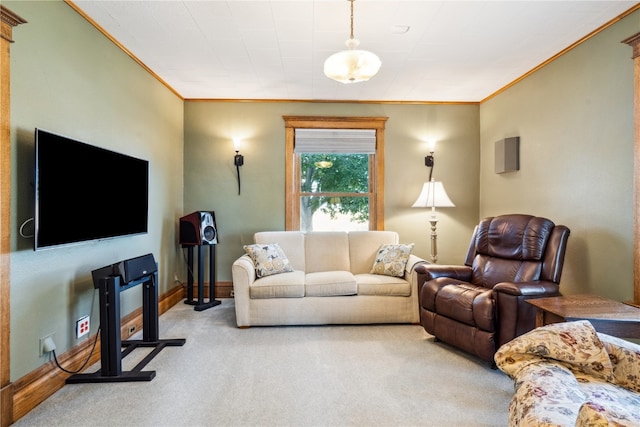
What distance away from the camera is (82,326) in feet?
7.56

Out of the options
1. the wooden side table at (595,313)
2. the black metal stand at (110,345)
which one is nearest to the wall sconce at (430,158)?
the wooden side table at (595,313)

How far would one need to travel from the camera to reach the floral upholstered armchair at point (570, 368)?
41.7 inches

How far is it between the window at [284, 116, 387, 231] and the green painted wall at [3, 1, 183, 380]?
173 centimetres

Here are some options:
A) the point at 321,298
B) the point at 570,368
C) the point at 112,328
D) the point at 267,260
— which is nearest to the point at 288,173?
the point at 267,260

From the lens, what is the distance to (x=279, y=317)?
316 cm

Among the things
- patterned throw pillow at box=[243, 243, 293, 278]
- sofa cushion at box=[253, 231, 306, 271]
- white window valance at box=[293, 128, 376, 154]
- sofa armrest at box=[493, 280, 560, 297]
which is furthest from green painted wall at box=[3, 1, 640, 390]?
patterned throw pillow at box=[243, 243, 293, 278]

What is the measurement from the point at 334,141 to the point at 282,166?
76 centimetres

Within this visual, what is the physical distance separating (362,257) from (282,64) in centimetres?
226

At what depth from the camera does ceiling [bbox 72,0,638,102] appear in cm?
223

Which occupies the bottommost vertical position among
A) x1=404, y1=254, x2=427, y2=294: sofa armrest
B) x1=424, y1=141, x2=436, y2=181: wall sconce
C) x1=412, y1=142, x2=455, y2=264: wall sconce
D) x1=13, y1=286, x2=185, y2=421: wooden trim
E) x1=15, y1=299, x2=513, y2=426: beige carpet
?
x1=15, y1=299, x2=513, y2=426: beige carpet

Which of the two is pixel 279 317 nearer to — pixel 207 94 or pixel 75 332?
pixel 75 332

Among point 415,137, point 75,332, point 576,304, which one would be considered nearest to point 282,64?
point 415,137

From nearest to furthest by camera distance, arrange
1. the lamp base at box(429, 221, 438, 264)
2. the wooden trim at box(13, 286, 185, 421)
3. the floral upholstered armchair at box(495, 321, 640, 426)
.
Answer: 1. the floral upholstered armchair at box(495, 321, 640, 426)
2. the wooden trim at box(13, 286, 185, 421)
3. the lamp base at box(429, 221, 438, 264)

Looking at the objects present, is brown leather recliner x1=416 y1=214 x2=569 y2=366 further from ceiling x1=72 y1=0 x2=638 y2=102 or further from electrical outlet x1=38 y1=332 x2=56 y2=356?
electrical outlet x1=38 y1=332 x2=56 y2=356
